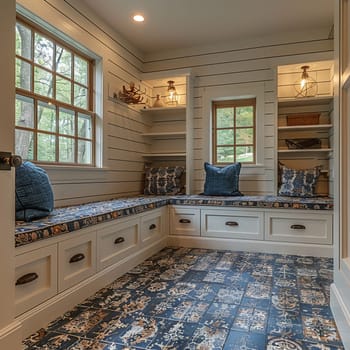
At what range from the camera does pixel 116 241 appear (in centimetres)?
263

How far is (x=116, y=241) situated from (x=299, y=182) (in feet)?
7.67

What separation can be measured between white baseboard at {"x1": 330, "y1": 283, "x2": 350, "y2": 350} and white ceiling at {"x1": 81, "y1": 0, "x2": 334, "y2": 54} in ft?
9.34

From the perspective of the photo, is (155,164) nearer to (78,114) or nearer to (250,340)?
(78,114)

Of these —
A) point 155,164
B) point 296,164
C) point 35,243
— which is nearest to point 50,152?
point 35,243

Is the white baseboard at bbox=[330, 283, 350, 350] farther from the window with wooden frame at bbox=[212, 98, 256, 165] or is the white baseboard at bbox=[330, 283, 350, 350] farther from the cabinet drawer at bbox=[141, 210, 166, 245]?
the window with wooden frame at bbox=[212, 98, 256, 165]

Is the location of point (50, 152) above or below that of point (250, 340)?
above

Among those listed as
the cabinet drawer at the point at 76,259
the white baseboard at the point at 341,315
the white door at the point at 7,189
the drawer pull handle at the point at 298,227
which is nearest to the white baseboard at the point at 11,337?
the white door at the point at 7,189

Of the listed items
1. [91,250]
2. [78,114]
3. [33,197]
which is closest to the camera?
[33,197]

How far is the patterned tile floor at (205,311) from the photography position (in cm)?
163

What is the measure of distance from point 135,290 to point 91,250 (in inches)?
17.5

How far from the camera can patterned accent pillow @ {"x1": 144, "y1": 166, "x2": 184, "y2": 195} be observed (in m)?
4.24

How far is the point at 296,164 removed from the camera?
13.4ft

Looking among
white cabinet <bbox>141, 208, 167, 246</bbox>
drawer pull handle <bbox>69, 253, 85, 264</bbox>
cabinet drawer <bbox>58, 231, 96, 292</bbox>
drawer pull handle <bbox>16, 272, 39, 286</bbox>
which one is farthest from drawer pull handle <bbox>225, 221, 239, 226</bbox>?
drawer pull handle <bbox>16, 272, 39, 286</bbox>

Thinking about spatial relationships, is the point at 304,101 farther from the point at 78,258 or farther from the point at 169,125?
the point at 78,258
